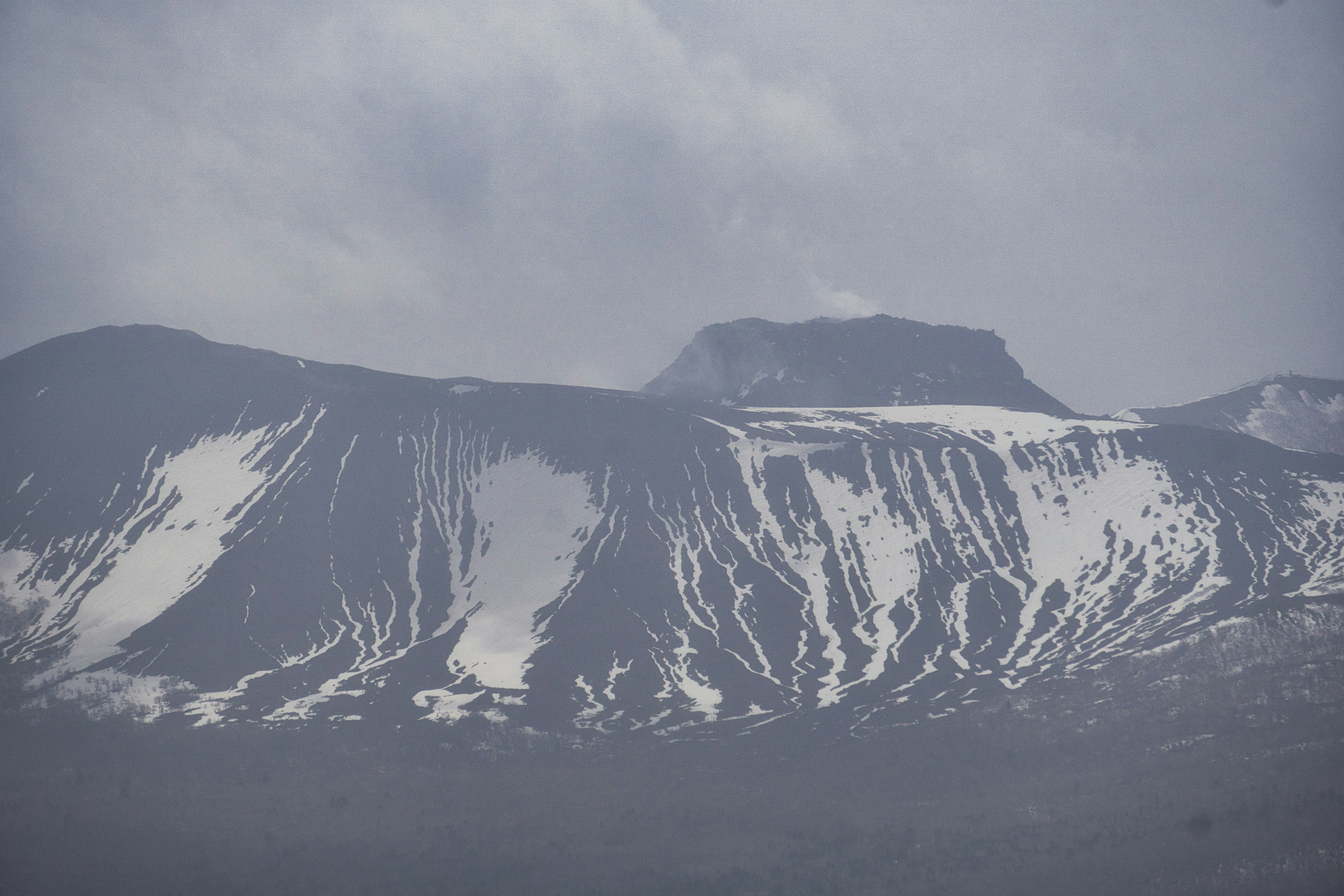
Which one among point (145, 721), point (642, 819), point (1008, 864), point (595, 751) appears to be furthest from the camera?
point (145, 721)

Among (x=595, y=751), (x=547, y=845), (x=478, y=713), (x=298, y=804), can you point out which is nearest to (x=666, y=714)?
(x=595, y=751)

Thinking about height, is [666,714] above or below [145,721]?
below

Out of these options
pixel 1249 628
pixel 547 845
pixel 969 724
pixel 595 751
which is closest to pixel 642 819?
pixel 547 845

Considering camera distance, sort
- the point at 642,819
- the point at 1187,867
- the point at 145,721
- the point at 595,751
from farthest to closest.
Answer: the point at 145,721, the point at 595,751, the point at 642,819, the point at 1187,867

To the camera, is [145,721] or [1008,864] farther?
[145,721]

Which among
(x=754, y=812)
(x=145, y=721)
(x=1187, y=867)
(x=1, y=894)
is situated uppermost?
(x=145, y=721)

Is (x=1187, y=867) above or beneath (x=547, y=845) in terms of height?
beneath

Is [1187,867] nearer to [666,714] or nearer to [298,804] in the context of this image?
[666,714]

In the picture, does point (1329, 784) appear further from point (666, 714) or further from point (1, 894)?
point (1, 894)

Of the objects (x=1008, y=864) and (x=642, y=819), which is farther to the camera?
(x=642, y=819)
